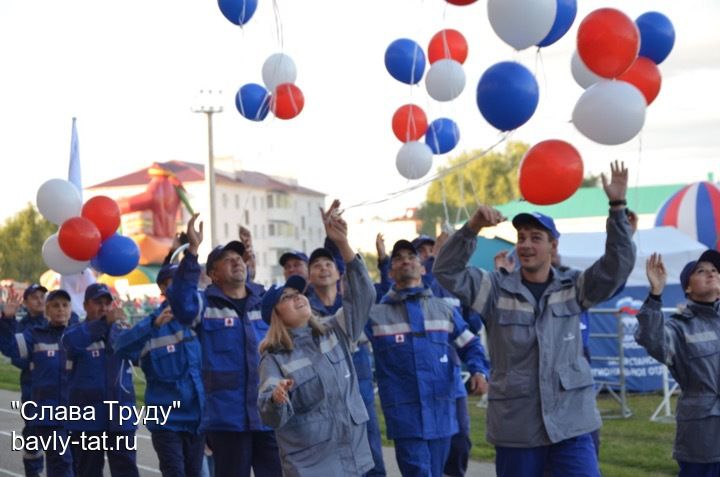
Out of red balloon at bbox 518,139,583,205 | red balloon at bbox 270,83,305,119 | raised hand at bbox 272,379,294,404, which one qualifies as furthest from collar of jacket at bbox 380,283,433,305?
red balloon at bbox 270,83,305,119

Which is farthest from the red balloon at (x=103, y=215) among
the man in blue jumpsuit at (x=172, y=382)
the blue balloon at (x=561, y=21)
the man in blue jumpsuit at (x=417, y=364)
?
the blue balloon at (x=561, y=21)

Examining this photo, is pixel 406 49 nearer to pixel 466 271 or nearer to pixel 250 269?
pixel 250 269

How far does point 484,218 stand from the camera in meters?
5.78

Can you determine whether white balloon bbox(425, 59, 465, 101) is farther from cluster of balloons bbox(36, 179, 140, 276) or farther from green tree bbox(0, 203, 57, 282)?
green tree bbox(0, 203, 57, 282)

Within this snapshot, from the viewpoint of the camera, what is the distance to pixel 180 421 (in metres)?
8.27

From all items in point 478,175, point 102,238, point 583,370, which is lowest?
point 583,370

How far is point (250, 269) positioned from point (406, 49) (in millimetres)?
3633

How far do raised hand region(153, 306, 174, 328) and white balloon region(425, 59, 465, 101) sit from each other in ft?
13.3

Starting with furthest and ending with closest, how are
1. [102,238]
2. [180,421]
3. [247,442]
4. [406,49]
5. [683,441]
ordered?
[406,49] → [102,238] → [180,421] → [247,442] → [683,441]

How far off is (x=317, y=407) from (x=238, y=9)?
467 cm

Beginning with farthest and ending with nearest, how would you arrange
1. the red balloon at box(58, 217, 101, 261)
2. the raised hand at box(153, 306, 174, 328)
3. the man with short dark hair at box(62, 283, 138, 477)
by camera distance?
1. the red balloon at box(58, 217, 101, 261)
2. the man with short dark hair at box(62, 283, 138, 477)
3. the raised hand at box(153, 306, 174, 328)

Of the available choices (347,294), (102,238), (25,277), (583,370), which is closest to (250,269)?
(102,238)

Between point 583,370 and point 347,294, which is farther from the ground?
point 347,294

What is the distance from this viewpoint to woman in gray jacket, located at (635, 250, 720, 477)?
6410mm
